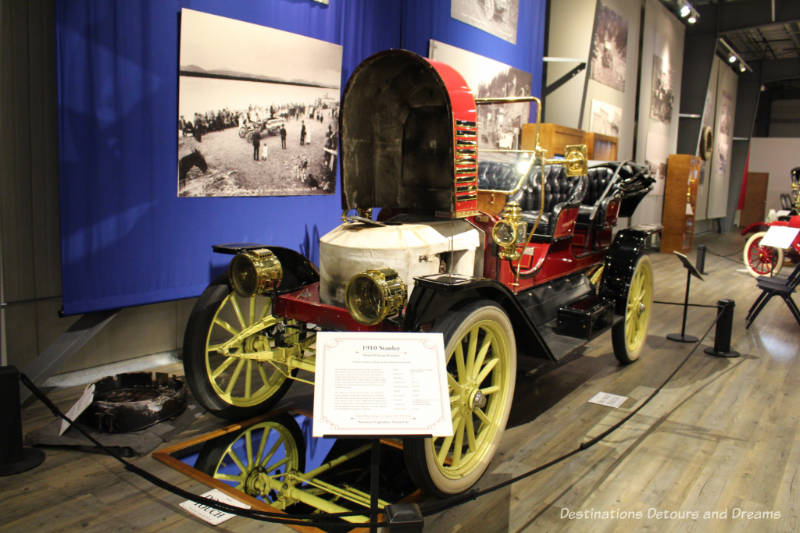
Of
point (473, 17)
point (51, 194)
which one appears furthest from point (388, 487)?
point (473, 17)

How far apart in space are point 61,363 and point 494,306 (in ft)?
7.97

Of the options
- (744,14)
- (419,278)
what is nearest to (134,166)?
(419,278)

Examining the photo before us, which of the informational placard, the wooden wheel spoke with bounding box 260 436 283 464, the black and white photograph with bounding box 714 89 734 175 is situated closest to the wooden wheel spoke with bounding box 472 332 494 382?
the informational placard

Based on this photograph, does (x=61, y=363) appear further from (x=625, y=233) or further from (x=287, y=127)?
(x=625, y=233)

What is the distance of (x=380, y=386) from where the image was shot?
1673 mm

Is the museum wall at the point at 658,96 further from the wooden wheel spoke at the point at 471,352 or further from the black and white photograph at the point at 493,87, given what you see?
the wooden wheel spoke at the point at 471,352

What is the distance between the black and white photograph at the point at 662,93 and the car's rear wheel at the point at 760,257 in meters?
3.25

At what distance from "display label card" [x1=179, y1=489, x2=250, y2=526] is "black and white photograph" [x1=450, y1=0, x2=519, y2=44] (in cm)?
456

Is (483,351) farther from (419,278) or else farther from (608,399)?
(608,399)

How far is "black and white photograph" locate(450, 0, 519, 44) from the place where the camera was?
5520 millimetres

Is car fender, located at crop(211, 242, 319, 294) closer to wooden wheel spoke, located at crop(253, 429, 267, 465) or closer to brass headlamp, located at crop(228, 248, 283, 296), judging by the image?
brass headlamp, located at crop(228, 248, 283, 296)

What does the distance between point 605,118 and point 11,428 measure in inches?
341

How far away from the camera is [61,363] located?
3273mm

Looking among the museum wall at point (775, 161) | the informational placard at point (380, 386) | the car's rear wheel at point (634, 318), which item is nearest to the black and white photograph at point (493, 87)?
the car's rear wheel at point (634, 318)
